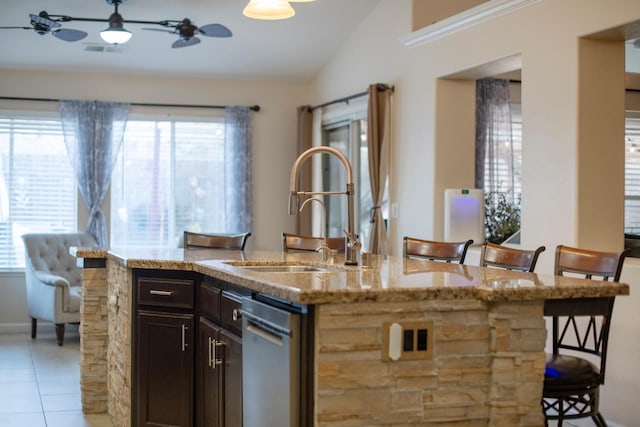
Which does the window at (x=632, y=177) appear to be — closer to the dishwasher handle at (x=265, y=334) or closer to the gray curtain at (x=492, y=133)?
the gray curtain at (x=492, y=133)

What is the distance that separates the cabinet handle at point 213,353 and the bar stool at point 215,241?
1628mm

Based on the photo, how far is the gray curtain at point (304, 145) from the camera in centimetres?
839

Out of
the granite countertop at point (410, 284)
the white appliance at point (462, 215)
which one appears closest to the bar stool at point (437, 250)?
the granite countertop at point (410, 284)

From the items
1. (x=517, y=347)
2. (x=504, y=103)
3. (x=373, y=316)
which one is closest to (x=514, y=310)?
(x=517, y=347)

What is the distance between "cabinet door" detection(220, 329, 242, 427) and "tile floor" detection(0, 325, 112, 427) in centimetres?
152

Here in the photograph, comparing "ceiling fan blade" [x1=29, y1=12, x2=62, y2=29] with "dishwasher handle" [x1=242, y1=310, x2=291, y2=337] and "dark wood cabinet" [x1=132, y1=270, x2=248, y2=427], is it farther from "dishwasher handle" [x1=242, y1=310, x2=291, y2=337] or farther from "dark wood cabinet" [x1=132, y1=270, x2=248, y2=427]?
"dishwasher handle" [x1=242, y1=310, x2=291, y2=337]

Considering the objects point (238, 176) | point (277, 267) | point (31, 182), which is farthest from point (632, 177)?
point (31, 182)

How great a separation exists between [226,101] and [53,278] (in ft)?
8.69

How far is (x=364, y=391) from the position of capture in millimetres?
2445

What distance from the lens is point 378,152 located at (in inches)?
272

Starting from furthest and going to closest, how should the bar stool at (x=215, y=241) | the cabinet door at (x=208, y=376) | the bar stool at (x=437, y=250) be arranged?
the bar stool at (x=215, y=241)
the bar stool at (x=437, y=250)
the cabinet door at (x=208, y=376)

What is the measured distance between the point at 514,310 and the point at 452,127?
151 inches

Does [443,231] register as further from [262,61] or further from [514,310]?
[514,310]

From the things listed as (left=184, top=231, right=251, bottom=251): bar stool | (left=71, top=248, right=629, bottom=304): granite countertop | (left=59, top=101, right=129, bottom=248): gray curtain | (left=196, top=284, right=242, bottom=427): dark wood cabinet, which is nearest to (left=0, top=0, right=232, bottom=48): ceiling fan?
(left=184, top=231, right=251, bottom=251): bar stool
